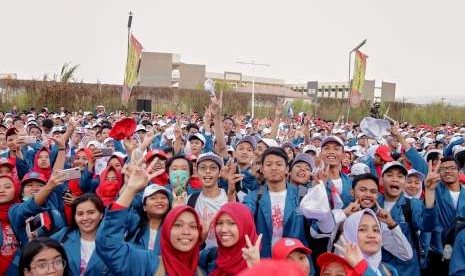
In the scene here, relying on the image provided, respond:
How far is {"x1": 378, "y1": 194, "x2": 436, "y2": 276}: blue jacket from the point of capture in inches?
148

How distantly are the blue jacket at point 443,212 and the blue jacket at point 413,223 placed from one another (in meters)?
0.55

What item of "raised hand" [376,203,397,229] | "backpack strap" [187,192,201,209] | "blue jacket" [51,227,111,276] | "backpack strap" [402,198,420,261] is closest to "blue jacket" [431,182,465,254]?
"backpack strap" [402,198,420,261]

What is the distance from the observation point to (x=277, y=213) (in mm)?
3725

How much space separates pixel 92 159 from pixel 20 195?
1.64m

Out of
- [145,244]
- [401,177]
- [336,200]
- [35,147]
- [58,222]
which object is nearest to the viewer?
[145,244]

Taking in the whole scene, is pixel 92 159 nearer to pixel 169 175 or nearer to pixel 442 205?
pixel 169 175

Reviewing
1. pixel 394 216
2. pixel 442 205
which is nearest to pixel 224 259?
pixel 394 216

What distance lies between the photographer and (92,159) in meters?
5.54

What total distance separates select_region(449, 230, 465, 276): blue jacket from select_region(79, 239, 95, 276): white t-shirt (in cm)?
243

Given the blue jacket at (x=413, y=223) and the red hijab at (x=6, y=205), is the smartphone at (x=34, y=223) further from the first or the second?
the blue jacket at (x=413, y=223)

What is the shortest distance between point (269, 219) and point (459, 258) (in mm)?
1351

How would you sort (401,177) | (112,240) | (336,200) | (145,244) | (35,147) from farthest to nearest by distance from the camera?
1. (35,147)
2. (401,177)
3. (336,200)
4. (145,244)
5. (112,240)

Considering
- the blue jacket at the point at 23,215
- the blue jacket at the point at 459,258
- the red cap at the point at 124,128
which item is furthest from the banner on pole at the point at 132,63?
the blue jacket at the point at 459,258

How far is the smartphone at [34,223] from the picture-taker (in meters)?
3.45
